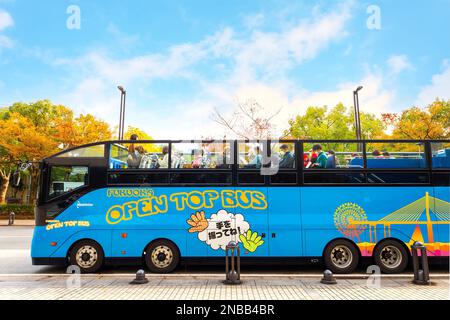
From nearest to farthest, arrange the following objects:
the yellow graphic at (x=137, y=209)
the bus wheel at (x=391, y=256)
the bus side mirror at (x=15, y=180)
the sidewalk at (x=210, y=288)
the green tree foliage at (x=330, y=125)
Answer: the sidewalk at (x=210, y=288)
the bus wheel at (x=391, y=256)
the yellow graphic at (x=137, y=209)
the green tree foliage at (x=330, y=125)
the bus side mirror at (x=15, y=180)

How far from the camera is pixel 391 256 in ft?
28.0

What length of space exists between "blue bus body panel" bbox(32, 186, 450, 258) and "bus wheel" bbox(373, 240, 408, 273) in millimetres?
211

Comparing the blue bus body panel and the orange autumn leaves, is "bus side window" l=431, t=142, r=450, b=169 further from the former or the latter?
the orange autumn leaves

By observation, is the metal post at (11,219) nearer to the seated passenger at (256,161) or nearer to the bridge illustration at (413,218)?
the seated passenger at (256,161)

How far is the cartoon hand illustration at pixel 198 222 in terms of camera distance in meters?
8.52

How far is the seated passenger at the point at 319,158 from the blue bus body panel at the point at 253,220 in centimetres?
62

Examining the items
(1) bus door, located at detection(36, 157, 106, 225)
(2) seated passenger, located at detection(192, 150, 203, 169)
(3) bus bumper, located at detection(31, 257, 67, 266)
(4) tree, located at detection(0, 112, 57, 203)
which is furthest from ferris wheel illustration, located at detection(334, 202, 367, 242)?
(4) tree, located at detection(0, 112, 57, 203)

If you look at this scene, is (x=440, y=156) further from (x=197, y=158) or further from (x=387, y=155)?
(x=197, y=158)

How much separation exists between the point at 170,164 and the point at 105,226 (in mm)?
2389

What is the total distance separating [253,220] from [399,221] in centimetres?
389

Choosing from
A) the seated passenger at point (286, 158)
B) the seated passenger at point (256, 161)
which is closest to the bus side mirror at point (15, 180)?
the seated passenger at point (256, 161)

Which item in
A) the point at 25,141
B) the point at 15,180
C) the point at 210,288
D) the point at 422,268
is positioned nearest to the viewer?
the point at 210,288

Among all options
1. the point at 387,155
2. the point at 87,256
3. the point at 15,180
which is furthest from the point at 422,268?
the point at 15,180
